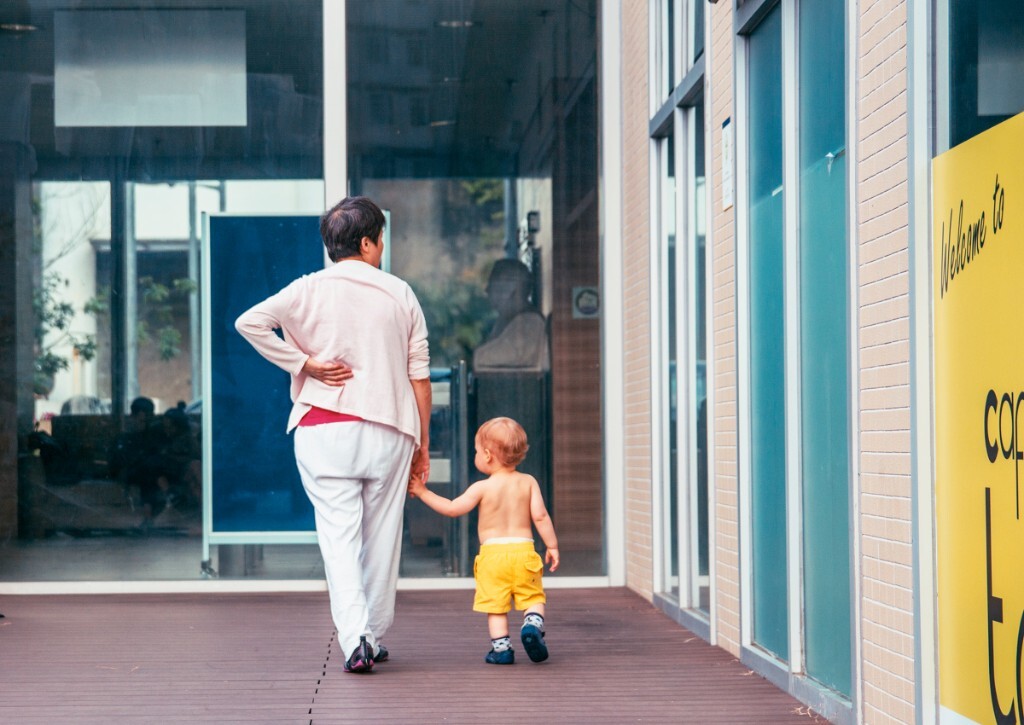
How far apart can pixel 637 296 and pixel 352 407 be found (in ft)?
9.39

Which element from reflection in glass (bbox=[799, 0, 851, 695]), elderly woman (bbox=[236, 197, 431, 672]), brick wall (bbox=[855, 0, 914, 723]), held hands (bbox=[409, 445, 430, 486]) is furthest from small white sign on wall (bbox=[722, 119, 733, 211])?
brick wall (bbox=[855, 0, 914, 723])

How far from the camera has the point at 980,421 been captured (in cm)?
314

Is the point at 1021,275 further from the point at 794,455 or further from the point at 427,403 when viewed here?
the point at 427,403

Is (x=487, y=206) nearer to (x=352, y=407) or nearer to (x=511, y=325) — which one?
(x=511, y=325)

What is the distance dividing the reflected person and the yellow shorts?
8.90 ft

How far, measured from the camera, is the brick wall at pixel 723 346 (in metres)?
5.55

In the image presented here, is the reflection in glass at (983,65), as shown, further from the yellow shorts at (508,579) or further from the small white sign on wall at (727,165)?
the yellow shorts at (508,579)

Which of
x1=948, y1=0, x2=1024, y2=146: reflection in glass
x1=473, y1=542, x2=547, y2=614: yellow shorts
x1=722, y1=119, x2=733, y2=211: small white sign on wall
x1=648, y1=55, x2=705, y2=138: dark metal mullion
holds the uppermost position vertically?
x1=648, y1=55, x2=705, y2=138: dark metal mullion

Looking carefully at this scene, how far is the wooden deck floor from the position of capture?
14.5 feet

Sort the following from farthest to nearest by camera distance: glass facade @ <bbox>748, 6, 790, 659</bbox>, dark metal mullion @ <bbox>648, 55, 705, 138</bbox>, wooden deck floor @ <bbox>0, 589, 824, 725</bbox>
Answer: dark metal mullion @ <bbox>648, 55, 705, 138</bbox>, glass facade @ <bbox>748, 6, 790, 659</bbox>, wooden deck floor @ <bbox>0, 589, 824, 725</bbox>

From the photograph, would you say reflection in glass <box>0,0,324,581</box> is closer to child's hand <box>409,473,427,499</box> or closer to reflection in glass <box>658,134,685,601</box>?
reflection in glass <box>658,134,685,601</box>

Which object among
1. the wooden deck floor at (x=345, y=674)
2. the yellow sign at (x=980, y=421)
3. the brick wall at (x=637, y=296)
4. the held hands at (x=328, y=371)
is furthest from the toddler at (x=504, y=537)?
the yellow sign at (x=980, y=421)

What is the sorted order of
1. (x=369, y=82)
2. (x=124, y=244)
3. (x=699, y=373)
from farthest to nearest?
(x=369, y=82), (x=124, y=244), (x=699, y=373)

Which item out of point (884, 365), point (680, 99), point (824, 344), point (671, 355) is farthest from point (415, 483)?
point (680, 99)
